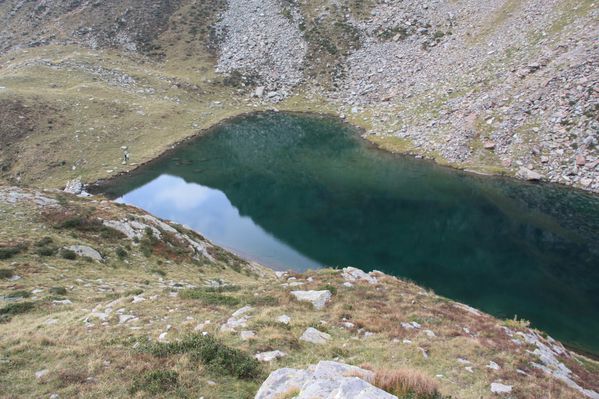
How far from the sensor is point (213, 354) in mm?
13750

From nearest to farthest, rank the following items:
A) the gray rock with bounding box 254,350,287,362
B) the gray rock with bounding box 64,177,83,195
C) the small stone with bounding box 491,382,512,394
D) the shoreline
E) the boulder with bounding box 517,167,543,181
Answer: the small stone with bounding box 491,382,512,394, the gray rock with bounding box 254,350,287,362, the gray rock with bounding box 64,177,83,195, the boulder with bounding box 517,167,543,181, the shoreline

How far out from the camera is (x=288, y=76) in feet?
334

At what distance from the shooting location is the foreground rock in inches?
370

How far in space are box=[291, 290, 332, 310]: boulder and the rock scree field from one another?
0.46ft

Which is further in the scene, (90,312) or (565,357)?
(565,357)

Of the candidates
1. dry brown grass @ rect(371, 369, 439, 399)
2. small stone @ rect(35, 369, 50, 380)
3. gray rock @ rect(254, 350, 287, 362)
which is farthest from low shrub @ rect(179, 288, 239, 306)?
dry brown grass @ rect(371, 369, 439, 399)

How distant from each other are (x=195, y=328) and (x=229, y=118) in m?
74.5

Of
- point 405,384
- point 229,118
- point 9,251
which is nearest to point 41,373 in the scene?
point 405,384

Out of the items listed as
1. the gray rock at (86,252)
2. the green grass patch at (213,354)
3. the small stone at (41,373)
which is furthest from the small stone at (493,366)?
the gray rock at (86,252)

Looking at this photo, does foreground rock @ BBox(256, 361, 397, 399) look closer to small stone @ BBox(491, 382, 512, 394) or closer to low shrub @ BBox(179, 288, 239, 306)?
small stone @ BBox(491, 382, 512, 394)

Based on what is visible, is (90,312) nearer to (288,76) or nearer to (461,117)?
(461,117)

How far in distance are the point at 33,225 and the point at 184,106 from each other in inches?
2504

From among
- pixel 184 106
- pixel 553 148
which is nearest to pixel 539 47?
pixel 553 148

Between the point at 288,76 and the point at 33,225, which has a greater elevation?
the point at 288,76
